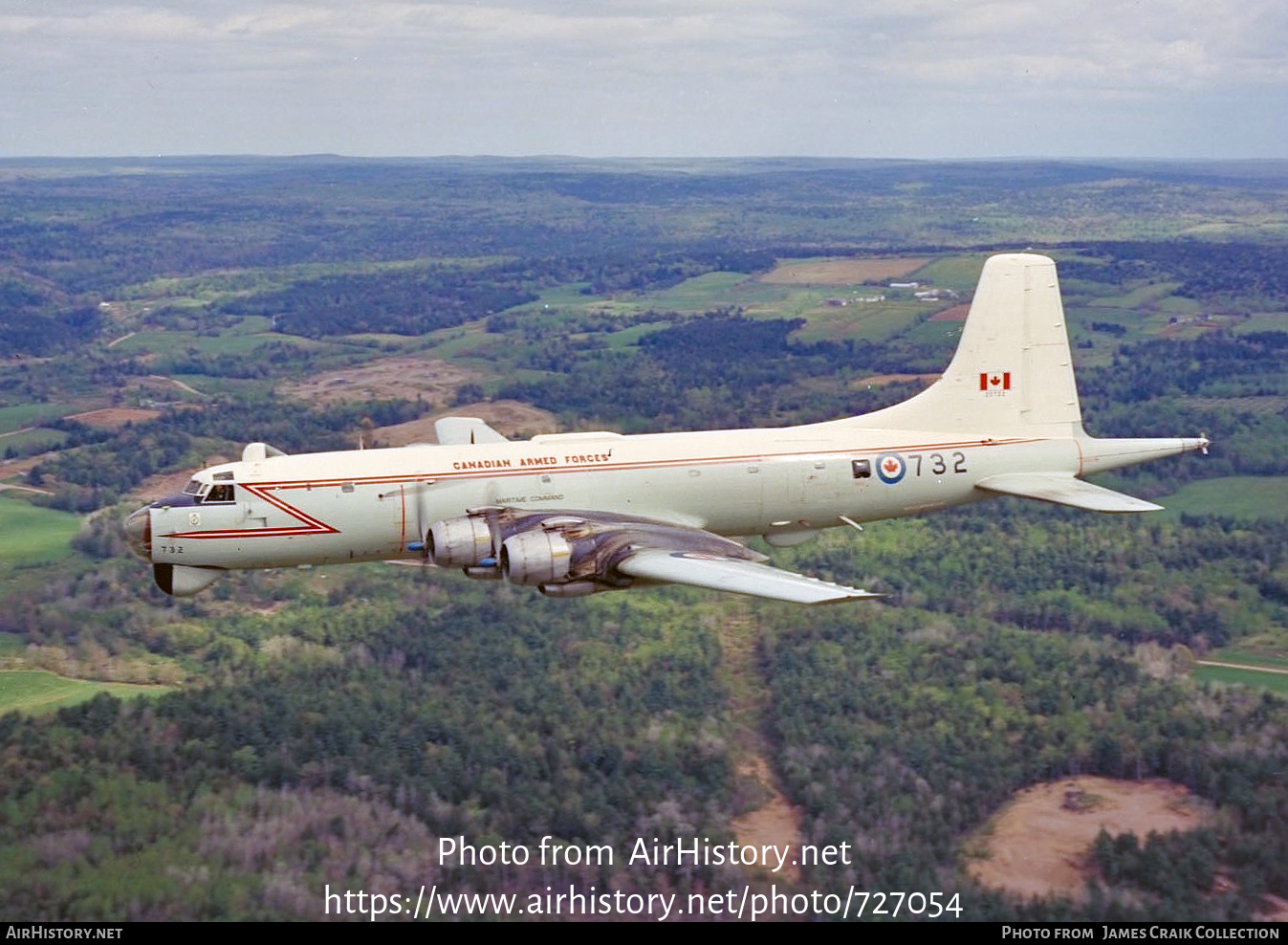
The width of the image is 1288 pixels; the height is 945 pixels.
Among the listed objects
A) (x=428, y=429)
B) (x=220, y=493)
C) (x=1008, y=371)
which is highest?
(x=1008, y=371)

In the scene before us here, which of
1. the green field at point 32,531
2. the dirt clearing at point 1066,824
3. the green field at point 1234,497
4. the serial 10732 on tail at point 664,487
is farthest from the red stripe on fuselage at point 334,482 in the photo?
the green field at point 1234,497

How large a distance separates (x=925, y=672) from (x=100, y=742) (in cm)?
5651

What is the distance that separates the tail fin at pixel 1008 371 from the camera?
197 ft

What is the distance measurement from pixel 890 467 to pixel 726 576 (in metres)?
13.0

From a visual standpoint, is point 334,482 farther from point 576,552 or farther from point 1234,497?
point 1234,497

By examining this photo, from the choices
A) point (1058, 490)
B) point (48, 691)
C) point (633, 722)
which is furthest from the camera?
point (48, 691)

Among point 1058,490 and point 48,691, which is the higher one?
point 1058,490

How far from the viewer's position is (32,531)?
14538cm

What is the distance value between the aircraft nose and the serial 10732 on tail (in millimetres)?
69

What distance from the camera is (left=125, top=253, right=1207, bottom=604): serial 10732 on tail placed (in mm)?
50844

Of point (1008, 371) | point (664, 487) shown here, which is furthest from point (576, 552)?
point (1008, 371)

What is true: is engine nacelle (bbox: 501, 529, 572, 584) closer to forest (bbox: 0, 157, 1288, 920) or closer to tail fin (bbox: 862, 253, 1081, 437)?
tail fin (bbox: 862, 253, 1081, 437)

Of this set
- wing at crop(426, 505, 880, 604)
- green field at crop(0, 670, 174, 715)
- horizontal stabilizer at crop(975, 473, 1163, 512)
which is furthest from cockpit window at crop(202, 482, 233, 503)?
green field at crop(0, 670, 174, 715)

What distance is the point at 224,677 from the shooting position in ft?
323
